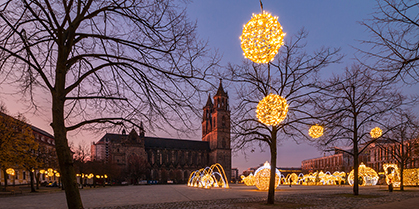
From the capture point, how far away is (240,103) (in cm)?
1499

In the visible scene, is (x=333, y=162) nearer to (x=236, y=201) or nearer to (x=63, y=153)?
(x=236, y=201)

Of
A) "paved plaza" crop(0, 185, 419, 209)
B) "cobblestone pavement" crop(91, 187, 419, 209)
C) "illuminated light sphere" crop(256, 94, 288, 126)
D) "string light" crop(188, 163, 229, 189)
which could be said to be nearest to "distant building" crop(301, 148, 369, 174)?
"string light" crop(188, 163, 229, 189)

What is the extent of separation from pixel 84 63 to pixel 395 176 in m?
30.4

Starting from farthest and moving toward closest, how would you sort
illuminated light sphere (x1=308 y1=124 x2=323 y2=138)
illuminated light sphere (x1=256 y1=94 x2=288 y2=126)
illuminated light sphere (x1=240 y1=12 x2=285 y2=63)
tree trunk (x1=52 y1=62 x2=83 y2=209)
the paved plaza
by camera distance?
illuminated light sphere (x1=308 y1=124 x2=323 y2=138), the paved plaza, illuminated light sphere (x1=256 y1=94 x2=288 y2=126), illuminated light sphere (x1=240 y1=12 x2=285 y2=63), tree trunk (x1=52 y1=62 x2=83 y2=209)

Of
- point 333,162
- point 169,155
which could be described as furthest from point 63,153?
point 333,162

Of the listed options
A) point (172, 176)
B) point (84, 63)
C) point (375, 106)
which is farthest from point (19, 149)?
point (172, 176)

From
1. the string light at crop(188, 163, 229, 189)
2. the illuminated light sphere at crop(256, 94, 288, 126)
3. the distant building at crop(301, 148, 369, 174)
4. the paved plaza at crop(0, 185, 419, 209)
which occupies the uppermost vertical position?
the illuminated light sphere at crop(256, 94, 288, 126)

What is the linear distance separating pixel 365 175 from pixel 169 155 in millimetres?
84581

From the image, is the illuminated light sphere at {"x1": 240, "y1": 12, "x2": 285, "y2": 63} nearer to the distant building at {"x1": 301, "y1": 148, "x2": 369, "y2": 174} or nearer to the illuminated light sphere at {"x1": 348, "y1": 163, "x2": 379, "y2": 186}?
the illuminated light sphere at {"x1": 348, "y1": 163, "x2": 379, "y2": 186}

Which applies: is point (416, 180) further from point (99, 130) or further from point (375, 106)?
point (99, 130)

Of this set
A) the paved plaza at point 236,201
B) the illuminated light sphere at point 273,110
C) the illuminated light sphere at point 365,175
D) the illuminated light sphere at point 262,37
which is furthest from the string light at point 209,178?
the illuminated light sphere at point 262,37

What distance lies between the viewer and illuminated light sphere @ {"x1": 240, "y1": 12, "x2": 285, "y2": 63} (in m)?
6.53

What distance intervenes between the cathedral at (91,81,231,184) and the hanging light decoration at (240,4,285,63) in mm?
80959

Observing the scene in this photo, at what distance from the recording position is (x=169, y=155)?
108 metres
